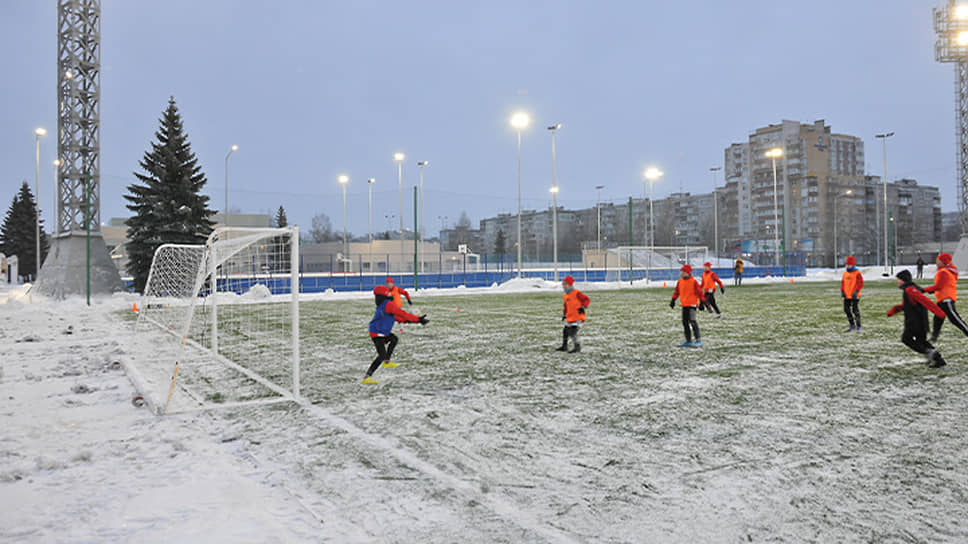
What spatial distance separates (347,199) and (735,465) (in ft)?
133

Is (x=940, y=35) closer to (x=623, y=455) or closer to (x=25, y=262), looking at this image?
(x=623, y=455)

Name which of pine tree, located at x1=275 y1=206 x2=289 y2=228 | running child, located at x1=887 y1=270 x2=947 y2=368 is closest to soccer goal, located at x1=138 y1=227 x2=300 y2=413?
running child, located at x1=887 y1=270 x2=947 y2=368

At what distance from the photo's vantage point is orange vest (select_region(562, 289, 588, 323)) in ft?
34.5

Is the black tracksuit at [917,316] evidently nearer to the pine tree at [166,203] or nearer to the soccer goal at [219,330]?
the soccer goal at [219,330]

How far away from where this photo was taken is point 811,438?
5609 millimetres

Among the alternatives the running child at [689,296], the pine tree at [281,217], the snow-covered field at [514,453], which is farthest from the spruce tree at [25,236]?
the running child at [689,296]

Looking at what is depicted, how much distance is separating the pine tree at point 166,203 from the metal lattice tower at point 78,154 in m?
2.30

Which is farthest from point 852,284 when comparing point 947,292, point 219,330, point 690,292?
point 219,330

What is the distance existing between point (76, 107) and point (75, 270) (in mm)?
7210

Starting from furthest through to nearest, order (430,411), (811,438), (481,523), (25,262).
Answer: (25,262) < (430,411) < (811,438) < (481,523)

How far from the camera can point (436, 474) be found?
15.7 feet

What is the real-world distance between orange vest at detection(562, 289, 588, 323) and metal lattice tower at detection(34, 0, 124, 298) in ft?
79.5

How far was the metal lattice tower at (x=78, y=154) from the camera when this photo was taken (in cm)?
2719

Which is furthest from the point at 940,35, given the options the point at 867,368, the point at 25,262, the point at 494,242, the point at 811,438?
the point at 25,262
